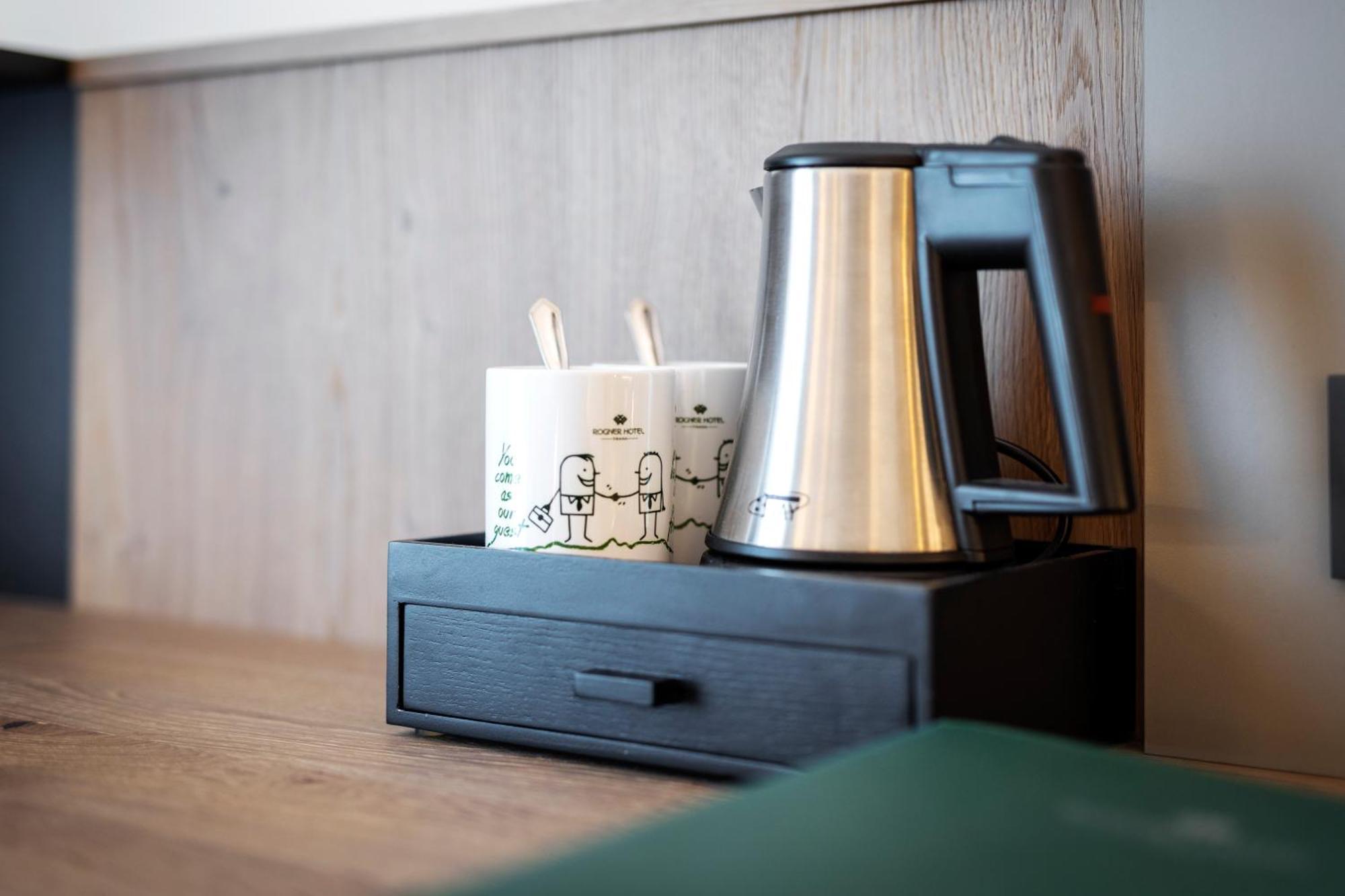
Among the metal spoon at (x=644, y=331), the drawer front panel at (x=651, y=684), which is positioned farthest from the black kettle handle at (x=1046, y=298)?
the metal spoon at (x=644, y=331)

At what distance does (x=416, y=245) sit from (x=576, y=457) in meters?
0.40

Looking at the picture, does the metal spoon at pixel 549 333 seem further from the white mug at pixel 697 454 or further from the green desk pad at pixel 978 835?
the green desk pad at pixel 978 835

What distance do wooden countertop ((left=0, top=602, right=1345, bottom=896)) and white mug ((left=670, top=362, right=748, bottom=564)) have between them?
149 millimetres

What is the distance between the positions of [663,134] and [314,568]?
0.45 metres

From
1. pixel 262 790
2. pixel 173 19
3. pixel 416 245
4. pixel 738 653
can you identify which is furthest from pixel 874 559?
pixel 173 19

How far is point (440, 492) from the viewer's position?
102 centimetres

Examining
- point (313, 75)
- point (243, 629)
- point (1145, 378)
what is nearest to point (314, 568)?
point (243, 629)

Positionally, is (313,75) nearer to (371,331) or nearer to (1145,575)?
(371,331)

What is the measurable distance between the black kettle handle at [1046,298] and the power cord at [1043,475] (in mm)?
61

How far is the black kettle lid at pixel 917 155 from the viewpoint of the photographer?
605 millimetres

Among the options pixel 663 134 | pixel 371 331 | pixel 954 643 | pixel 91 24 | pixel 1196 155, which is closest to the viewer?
pixel 954 643

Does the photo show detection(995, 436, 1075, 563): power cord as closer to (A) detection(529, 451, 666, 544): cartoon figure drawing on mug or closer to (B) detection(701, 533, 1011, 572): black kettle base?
(B) detection(701, 533, 1011, 572): black kettle base

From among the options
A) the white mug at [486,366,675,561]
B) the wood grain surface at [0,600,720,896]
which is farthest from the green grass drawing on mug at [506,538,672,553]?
the wood grain surface at [0,600,720,896]

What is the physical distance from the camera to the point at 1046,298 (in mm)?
604
